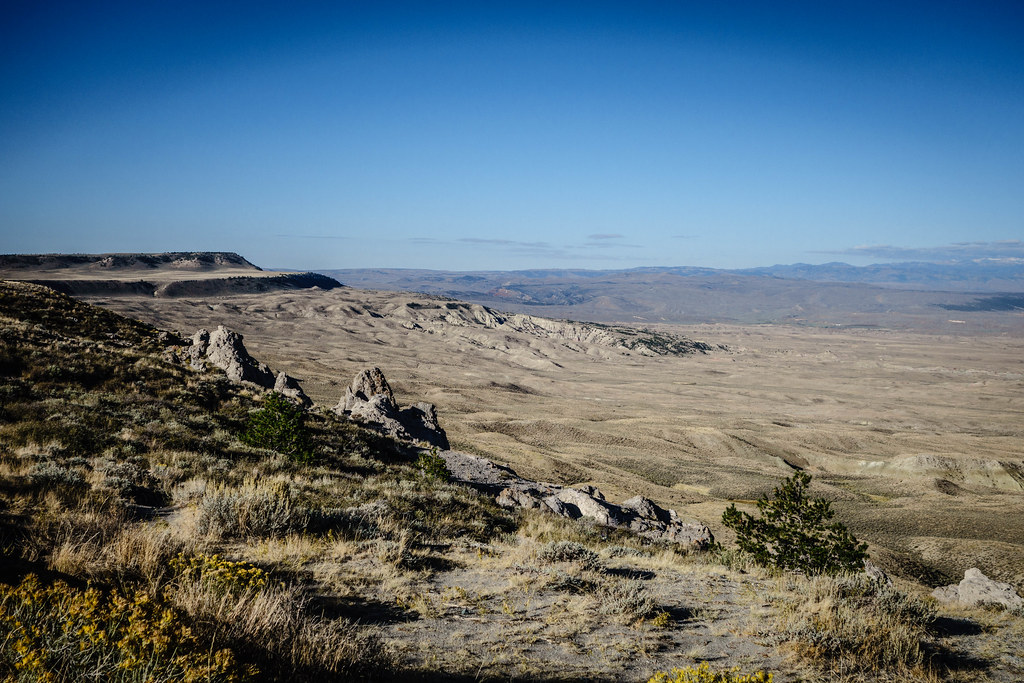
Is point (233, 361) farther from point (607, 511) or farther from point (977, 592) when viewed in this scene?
point (977, 592)

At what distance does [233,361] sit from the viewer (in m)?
34.3

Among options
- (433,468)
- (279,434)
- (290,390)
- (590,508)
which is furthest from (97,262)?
(590,508)

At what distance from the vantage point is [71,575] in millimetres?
5133

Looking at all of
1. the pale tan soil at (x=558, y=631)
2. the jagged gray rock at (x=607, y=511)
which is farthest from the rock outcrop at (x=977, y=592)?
the pale tan soil at (x=558, y=631)

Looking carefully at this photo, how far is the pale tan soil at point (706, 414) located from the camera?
34188 mm

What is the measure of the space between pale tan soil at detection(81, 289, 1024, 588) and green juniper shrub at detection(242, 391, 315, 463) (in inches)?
805

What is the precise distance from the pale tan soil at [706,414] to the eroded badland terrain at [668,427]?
33 cm

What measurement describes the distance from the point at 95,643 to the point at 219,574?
230cm

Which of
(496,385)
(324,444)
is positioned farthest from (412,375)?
(324,444)

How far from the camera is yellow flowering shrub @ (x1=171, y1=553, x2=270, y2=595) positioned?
544 centimetres

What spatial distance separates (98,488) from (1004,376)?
18358cm

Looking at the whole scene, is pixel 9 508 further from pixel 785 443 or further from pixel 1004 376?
pixel 1004 376

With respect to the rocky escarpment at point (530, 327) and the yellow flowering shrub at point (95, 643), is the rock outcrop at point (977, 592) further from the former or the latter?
the rocky escarpment at point (530, 327)

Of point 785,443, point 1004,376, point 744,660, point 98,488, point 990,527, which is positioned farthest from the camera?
point 1004,376
